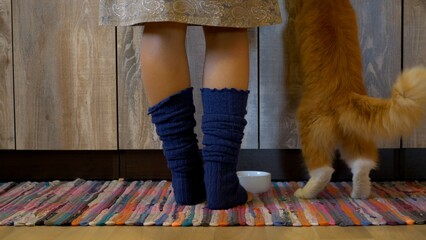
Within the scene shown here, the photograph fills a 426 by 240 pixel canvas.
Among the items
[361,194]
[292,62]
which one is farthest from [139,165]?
[361,194]

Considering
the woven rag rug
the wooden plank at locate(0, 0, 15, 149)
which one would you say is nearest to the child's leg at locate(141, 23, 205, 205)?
the woven rag rug

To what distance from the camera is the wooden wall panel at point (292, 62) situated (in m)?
1.58

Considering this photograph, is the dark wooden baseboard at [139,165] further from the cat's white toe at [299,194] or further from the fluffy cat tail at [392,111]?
the fluffy cat tail at [392,111]

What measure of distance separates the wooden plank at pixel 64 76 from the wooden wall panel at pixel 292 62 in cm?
51

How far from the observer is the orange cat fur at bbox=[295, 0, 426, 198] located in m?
1.30

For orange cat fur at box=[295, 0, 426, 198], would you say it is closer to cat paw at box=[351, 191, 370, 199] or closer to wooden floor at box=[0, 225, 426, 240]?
cat paw at box=[351, 191, 370, 199]

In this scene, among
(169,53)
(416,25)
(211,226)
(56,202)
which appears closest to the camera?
(211,226)

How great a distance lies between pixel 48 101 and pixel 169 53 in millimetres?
640

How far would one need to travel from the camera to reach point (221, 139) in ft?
3.87

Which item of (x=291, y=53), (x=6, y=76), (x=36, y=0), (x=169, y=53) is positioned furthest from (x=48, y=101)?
(x=291, y=53)

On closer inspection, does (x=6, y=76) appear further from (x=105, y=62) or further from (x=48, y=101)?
(x=105, y=62)

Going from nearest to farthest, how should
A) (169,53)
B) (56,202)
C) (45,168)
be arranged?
1. (169,53)
2. (56,202)
3. (45,168)

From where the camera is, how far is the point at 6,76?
165 cm

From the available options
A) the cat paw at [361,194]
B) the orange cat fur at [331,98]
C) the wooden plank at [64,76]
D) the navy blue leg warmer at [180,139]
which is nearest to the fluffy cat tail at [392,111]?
the orange cat fur at [331,98]
